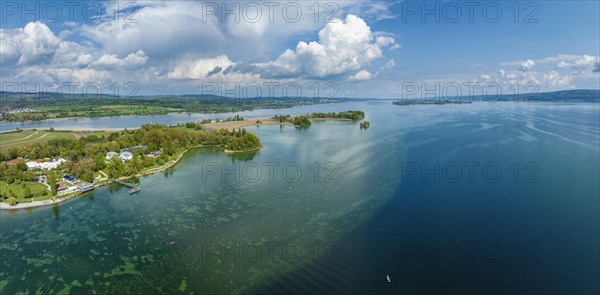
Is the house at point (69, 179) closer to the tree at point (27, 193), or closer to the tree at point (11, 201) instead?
the tree at point (27, 193)

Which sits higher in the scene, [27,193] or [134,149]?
[134,149]

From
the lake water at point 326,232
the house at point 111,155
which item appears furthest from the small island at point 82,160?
the lake water at point 326,232

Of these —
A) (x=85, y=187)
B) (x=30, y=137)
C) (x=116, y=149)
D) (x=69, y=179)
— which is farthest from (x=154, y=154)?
(x=30, y=137)

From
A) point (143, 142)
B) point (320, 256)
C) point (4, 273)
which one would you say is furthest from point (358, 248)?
point (143, 142)

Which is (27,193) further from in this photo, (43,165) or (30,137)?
(30,137)

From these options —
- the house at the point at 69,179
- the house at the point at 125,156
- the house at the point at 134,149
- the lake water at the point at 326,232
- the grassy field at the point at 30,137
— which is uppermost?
the grassy field at the point at 30,137

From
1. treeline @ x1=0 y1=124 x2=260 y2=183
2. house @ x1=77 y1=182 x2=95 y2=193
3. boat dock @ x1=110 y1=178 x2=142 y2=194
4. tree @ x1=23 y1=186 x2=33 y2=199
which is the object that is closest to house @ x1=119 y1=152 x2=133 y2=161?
treeline @ x1=0 y1=124 x2=260 y2=183
